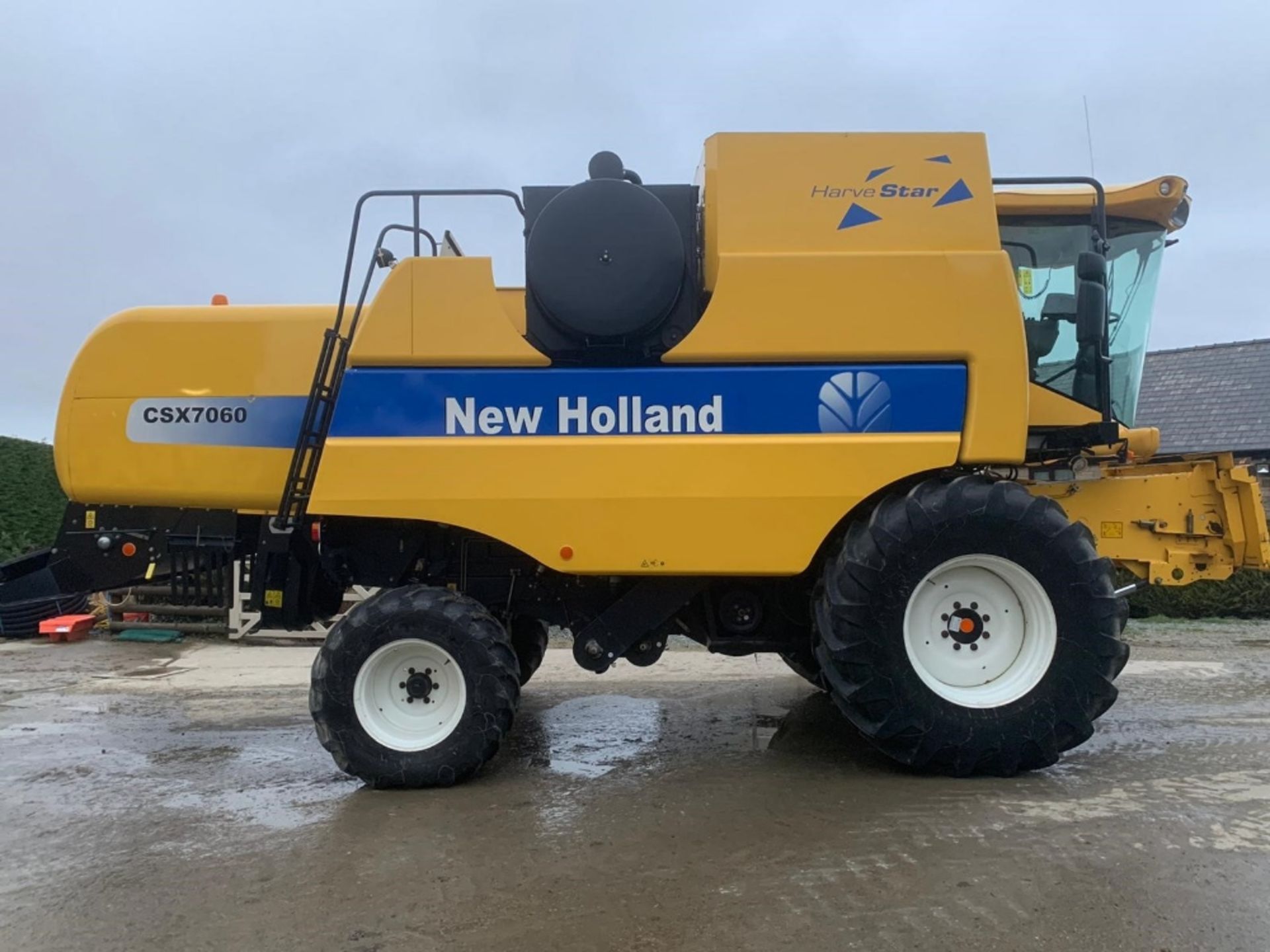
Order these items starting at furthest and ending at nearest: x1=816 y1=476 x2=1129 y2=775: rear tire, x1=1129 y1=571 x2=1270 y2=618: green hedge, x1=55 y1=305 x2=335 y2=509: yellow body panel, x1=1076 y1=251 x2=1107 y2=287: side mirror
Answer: x1=1129 y1=571 x2=1270 y2=618: green hedge
x1=55 y1=305 x2=335 y2=509: yellow body panel
x1=1076 y1=251 x2=1107 y2=287: side mirror
x1=816 y1=476 x2=1129 y2=775: rear tire

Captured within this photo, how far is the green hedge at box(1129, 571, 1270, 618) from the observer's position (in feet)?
36.4

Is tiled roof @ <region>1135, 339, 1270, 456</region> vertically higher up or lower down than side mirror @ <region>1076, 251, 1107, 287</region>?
higher up

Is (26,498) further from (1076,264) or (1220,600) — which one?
(1220,600)

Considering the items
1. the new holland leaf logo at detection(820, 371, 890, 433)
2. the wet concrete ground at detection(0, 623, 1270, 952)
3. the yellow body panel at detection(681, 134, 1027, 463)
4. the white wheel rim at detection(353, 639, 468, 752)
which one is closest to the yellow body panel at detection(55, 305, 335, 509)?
the white wheel rim at detection(353, 639, 468, 752)

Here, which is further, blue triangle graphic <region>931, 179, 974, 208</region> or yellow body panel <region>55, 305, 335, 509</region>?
yellow body panel <region>55, 305, 335, 509</region>

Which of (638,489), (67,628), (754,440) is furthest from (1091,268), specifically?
(67,628)

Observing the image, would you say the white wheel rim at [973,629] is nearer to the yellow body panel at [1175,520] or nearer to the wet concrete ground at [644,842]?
the wet concrete ground at [644,842]

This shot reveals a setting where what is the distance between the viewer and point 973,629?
14.6ft

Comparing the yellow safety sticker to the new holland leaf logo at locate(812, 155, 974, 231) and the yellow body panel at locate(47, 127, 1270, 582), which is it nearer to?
the yellow body panel at locate(47, 127, 1270, 582)

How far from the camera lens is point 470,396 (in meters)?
4.40

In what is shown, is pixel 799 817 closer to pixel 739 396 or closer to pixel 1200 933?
pixel 1200 933

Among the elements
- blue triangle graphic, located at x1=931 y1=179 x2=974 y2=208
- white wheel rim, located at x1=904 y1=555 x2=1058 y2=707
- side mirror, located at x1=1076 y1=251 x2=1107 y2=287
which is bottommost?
white wheel rim, located at x1=904 y1=555 x2=1058 y2=707

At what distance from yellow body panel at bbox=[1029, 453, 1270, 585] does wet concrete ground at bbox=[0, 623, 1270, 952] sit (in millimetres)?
1037

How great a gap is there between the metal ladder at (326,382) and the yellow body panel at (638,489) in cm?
25
